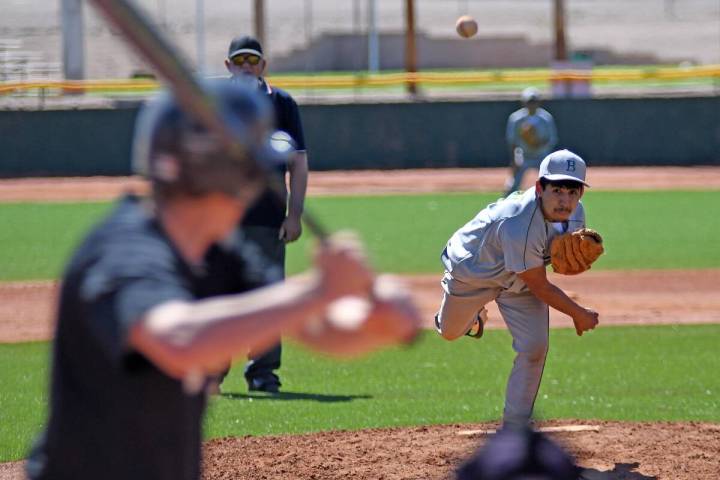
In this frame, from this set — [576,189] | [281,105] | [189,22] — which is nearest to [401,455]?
[576,189]

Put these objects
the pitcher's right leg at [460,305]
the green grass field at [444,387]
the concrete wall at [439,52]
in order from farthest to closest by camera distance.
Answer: the concrete wall at [439,52] → the green grass field at [444,387] → the pitcher's right leg at [460,305]

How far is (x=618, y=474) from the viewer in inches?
266

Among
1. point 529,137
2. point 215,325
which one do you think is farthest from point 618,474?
point 529,137

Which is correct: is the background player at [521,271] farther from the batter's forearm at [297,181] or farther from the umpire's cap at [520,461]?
the umpire's cap at [520,461]

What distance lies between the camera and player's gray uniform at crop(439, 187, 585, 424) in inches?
261

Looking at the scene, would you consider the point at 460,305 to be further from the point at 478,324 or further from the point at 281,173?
the point at 281,173

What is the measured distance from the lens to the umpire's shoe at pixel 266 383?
8.80 m

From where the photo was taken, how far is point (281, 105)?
845 centimetres

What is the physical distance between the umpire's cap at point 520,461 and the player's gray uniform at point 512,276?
12.6ft

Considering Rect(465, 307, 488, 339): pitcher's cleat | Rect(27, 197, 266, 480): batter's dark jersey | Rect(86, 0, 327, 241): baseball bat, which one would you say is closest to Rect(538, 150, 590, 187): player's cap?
Rect(465, 307, 488, 339): pitcher's cleat

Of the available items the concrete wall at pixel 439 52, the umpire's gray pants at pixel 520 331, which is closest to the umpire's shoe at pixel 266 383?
the umpire's gray pants at pixel 520 331

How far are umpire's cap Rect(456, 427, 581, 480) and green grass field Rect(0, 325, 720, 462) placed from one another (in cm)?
457

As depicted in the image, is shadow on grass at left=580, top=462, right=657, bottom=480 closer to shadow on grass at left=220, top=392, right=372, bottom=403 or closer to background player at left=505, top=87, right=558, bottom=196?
shadow on grass at left=220, top=392, right=372, bottom=403

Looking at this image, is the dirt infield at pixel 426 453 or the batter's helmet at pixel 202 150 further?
the dirt infield at pixel 426 453
